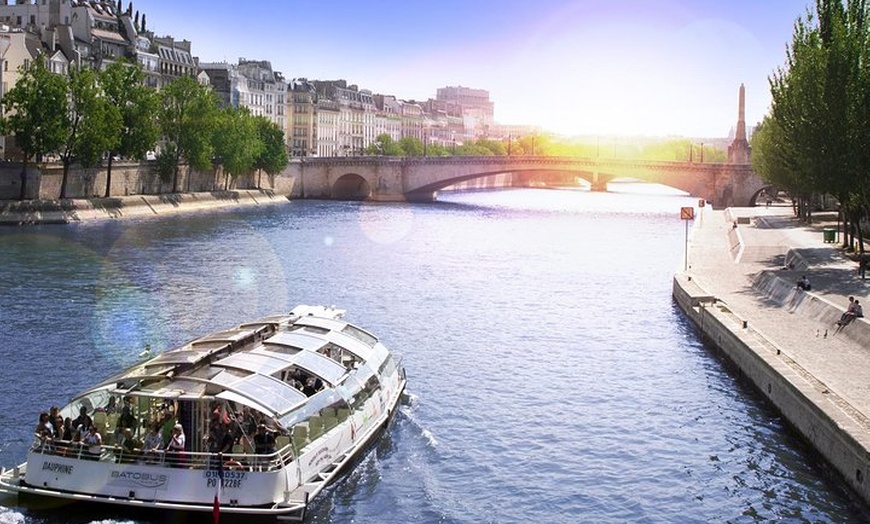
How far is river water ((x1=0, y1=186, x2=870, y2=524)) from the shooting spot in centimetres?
2380

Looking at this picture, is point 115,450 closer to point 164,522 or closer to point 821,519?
point 164,522

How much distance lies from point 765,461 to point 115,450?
13861 mm

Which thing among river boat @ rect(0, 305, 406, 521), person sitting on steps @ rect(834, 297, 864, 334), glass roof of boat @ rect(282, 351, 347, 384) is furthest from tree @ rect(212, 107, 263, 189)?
river boat @ rect(0, 305, 406, 521)

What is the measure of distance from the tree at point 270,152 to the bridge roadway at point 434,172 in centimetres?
701

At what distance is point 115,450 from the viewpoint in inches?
838

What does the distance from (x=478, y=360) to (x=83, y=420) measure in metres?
17.3

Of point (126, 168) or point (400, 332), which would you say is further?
point (126, 168)

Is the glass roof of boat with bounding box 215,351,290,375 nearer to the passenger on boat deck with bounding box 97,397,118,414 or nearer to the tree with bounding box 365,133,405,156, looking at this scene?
the passenger on boat deck with bounding box 97,397,118,414

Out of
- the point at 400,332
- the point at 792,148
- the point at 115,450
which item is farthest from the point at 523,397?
the point at 792,148

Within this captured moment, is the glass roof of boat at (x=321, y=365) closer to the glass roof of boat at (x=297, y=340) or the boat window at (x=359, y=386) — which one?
the boat window at (x=359, y=386)

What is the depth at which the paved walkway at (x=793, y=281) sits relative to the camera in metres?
28.3

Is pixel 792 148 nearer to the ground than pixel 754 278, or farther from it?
farther from it

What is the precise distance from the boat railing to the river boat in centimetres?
2

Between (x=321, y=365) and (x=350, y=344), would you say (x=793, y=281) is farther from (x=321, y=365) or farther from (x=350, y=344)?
(x=321, y=365)
